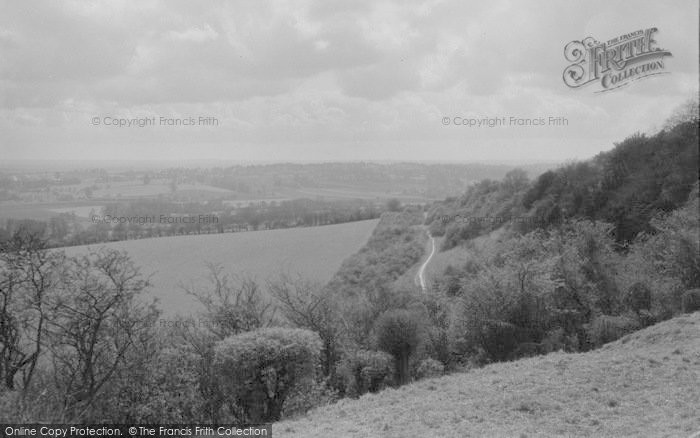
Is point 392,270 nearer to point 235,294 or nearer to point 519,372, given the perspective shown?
point 235,294

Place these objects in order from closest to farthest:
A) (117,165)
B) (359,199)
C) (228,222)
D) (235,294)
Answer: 1. (235,294)
2. (228,222)
3. (117,165)
4. (359,199)

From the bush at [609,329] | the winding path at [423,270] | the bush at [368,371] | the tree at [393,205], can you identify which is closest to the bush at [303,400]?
the bush at [368,371]

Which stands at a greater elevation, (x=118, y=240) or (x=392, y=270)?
(x=118, y=240)

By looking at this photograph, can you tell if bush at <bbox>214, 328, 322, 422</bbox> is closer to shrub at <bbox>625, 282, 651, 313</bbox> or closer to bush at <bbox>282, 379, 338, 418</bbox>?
bush at <bbox>282, 379, 338, 418</bbox>

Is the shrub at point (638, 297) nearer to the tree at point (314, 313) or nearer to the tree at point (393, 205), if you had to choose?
the tree at point (314, 313)

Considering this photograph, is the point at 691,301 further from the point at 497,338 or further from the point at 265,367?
the point at 265,367

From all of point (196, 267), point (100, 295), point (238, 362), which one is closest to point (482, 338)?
point (238, 362)

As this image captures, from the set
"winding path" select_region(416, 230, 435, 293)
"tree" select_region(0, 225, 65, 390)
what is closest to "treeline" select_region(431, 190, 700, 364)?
"winding path" select_region(416, 230, 435, 293)
